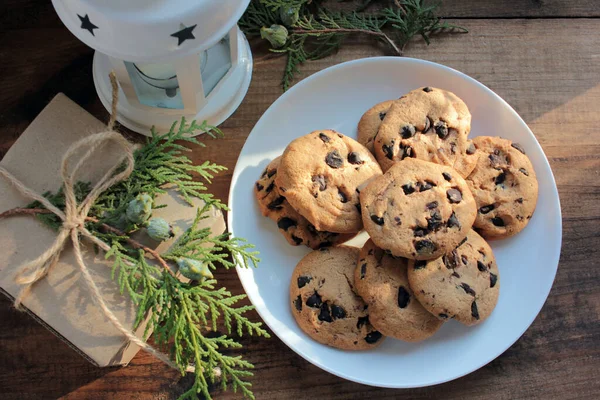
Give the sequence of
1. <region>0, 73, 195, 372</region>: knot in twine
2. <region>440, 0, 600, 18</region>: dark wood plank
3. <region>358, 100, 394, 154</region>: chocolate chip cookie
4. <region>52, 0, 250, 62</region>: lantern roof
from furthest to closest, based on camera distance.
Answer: <region>440, 0, 600, 18</region>: dark wood plank, <region>358, 100, 394, 154</region>: chocolate chip cookie, <region>0, 73, 195, 372</region>: knot in twine, <region>52, 0, 250, 62</region>: lantern roof

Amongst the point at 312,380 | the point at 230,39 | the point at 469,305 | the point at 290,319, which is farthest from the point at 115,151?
the point at 469,305

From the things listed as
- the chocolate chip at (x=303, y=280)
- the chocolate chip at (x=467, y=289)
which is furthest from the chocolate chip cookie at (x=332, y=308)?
the chocolate chip at (x=467, y=289)

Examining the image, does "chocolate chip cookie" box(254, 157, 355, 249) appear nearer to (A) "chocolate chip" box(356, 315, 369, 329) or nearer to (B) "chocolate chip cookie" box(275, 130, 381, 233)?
(B) "chocolate chip cookie" box(275, 130, 381, 233)

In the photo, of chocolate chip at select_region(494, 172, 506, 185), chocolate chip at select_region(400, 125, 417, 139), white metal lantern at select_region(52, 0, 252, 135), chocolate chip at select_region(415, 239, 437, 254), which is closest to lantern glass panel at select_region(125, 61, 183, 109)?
white metal lantern at select_region(52, 0, 252, 135)

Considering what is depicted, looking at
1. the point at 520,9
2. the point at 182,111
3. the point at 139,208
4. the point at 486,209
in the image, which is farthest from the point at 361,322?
the point at 520,9

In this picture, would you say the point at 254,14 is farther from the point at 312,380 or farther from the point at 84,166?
the point at 312,380

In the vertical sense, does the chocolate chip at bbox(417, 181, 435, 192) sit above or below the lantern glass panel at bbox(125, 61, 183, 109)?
below

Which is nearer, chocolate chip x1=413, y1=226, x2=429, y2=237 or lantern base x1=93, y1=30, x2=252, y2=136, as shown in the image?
chocolate chip x1=413, y1=226, x2=429, y2=237
